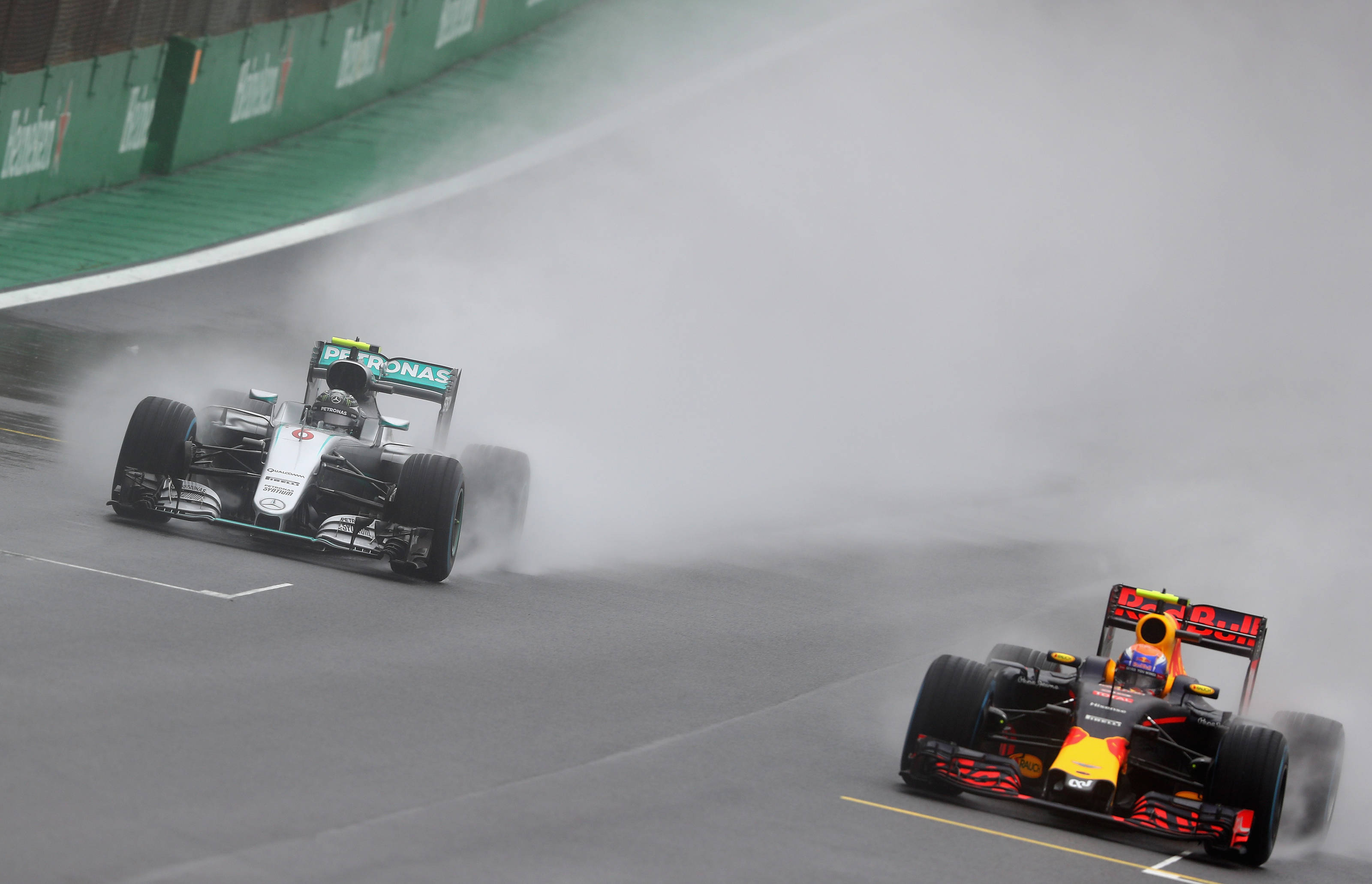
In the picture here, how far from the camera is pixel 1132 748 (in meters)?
11.3

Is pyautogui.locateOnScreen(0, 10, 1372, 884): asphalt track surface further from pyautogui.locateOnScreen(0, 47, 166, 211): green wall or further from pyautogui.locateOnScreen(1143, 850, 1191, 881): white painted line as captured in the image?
pyautogui.locateOnScreen(0, 47, 166, 211): green wall

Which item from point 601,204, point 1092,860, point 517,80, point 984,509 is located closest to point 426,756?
point 1092,860

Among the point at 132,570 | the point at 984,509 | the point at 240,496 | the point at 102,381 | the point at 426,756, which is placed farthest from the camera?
the point at 984,509

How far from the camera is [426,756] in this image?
995cm

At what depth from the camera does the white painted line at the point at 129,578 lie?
12859mm

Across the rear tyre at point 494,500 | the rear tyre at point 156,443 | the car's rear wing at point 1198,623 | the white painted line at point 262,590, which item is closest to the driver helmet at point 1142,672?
the car's rear wing at point 1198,623

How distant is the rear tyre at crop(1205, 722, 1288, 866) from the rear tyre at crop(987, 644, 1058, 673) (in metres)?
2.20

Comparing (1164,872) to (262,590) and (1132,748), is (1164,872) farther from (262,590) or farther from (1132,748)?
(262,590)

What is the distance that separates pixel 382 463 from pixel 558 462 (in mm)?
6898

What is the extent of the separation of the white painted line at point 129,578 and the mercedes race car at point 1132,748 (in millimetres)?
5048

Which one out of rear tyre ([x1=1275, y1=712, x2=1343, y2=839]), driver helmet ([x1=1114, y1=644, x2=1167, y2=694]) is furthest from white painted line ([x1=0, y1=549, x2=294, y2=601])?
rear tyre ([x1=1275, y1=712, x2=1343, y2=839])

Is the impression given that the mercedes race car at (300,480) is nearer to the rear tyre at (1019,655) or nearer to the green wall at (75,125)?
the rear tyre at (1019,655)

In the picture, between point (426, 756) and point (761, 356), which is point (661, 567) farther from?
point (761, 356)

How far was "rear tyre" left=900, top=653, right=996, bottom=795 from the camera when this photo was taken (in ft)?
36.3
